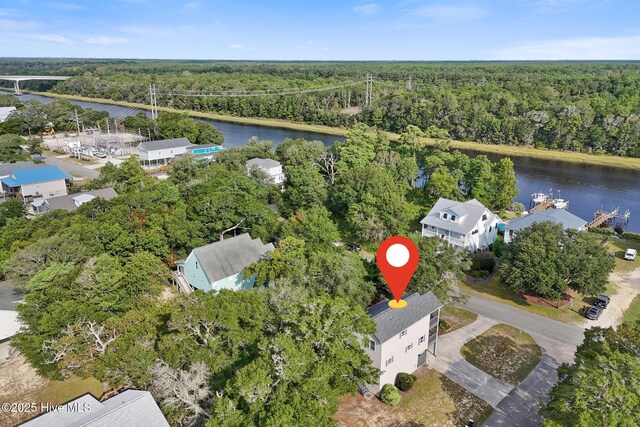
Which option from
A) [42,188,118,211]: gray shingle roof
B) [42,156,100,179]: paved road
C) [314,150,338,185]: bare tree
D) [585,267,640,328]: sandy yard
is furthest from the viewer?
[42,156,100,179]: paved road

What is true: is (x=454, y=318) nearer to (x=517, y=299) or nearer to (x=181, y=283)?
(x=517, y=299)

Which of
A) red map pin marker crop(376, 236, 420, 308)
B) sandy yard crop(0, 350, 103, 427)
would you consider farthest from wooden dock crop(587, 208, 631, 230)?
sandy yard crop(0, 350, 103, 427)

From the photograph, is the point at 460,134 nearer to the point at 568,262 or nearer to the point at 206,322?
Answer: the point at 568,262

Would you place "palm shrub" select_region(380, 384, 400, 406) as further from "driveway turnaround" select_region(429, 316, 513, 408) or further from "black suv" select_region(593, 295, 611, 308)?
"black suv" select_region(593, 295, 611, 308)

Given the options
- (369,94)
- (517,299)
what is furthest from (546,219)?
(369,94)

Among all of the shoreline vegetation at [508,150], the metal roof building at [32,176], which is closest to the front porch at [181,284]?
the metal roof building at [32,176]

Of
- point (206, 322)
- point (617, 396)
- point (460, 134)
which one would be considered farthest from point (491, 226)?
point (460, 134)

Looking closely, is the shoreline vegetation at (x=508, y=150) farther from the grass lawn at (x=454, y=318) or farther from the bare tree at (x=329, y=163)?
the grass lawn at (x=454, y=318)
